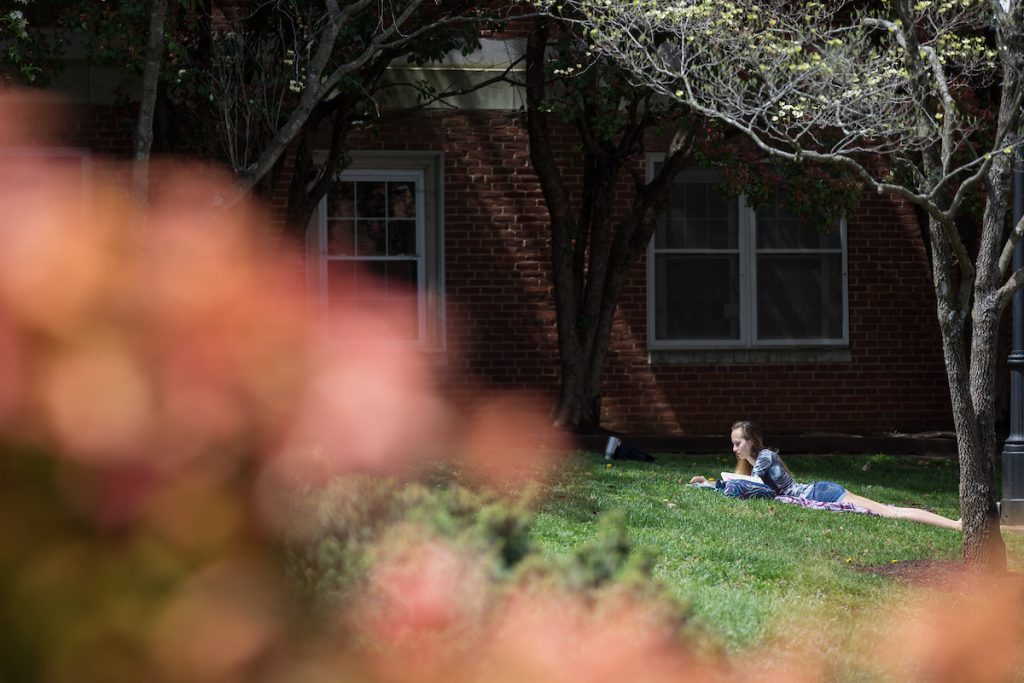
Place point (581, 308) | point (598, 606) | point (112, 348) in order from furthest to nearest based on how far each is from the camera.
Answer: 1. point (581, 308)
2. point (598, 606)
3. point (112, 348)

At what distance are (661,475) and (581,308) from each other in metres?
3.40

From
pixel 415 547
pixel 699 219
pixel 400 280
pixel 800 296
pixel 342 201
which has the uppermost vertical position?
pixel 342 201

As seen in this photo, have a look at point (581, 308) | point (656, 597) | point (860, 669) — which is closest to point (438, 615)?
point (656, 597)

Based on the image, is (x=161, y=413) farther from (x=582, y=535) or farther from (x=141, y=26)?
(x=141, y=26)

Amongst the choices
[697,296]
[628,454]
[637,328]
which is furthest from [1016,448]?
[697,296]

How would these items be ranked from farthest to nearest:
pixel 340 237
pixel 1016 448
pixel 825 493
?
pixel 340 237, pixel 825 493, pixel 1016 448

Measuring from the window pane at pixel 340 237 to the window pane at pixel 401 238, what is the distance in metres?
0.43

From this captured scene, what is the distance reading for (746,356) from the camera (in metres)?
14.8

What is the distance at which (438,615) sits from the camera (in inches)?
103

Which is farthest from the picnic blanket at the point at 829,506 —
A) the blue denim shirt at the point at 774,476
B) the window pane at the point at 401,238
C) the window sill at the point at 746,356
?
the window pane at the point at 401,238

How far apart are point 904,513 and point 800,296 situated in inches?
251

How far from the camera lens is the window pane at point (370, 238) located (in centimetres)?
1431

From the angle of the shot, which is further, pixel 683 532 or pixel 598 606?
pixel 683 532

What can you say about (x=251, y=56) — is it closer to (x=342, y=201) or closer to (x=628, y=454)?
(x=342, y=201)
